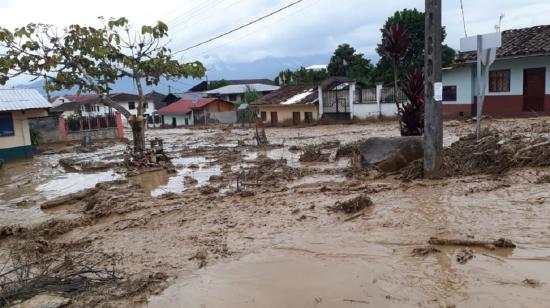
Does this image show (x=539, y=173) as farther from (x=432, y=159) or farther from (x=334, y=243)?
(x=334, y=243)

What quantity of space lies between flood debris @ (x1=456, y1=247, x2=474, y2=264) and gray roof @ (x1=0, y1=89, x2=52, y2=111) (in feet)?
77.0

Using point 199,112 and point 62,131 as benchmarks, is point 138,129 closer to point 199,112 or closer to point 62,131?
point 62,131

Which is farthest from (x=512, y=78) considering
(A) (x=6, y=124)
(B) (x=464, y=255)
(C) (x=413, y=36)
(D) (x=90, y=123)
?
(D) (x=90, y=123)

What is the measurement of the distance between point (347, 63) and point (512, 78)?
2465cm

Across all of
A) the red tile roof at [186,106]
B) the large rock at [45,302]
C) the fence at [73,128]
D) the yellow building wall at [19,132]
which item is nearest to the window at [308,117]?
the fence at [73,128]

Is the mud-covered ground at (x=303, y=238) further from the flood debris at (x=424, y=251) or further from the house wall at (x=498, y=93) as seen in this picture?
the house wall at (x=498, y=93)

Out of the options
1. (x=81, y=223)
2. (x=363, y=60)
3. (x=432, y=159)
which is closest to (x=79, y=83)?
(x=81, y=223)

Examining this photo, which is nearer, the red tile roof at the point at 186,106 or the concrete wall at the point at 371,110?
the concrete wall at the point at 371,110

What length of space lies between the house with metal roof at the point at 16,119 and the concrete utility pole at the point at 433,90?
21163mm

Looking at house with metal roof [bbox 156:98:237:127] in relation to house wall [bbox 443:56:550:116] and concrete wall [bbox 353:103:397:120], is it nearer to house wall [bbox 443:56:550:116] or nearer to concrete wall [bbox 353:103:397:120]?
concrete wall [bbox 353:103:397:120]

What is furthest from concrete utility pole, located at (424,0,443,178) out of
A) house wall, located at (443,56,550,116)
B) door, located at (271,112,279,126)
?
door, located at (271,112,279,126)

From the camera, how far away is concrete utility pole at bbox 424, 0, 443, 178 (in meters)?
8.54

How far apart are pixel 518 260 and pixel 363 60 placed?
43.0 m

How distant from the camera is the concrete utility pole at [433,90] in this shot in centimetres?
854
